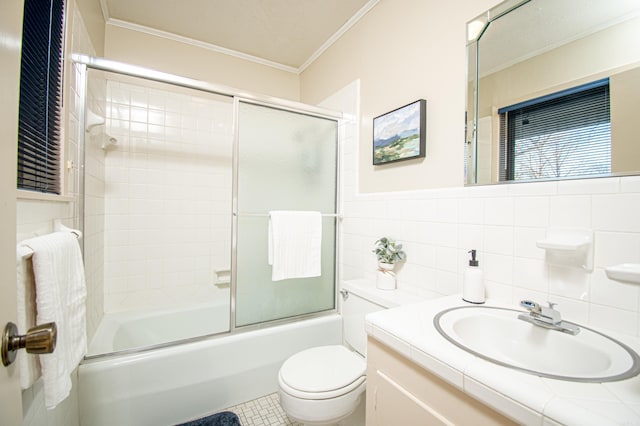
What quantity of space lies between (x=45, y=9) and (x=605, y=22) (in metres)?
1.87

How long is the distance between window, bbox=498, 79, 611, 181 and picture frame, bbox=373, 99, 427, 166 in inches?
14.8

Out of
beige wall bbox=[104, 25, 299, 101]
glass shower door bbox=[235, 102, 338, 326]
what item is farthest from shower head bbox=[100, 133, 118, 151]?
glass shower door bbox=[235, 102, 338, 326]

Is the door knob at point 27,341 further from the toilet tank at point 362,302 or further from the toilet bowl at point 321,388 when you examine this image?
the toilet tank at point 362,302

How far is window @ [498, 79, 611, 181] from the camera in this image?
868mm

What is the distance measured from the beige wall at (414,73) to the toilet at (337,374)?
64 centimetres

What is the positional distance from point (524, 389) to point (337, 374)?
92cm

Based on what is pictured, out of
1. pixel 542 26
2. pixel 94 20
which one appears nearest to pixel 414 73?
pixel 542 26

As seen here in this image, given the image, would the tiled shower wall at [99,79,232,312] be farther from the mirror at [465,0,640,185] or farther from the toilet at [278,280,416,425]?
the mirror at [465,0,640,185]

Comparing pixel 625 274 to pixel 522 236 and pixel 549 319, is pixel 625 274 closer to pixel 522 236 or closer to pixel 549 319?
pixel 549 319

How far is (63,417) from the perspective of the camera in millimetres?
1078

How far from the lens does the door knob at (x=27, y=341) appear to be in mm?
Result: 423

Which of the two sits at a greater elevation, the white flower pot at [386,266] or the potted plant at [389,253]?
the potted plant at [389,253]

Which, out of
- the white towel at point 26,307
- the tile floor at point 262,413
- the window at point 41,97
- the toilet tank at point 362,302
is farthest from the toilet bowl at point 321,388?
the window at point 41,97

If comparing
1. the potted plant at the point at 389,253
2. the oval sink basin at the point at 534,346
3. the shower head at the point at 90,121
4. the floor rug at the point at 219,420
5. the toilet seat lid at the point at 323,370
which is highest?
the shower head at the point at 90,121
